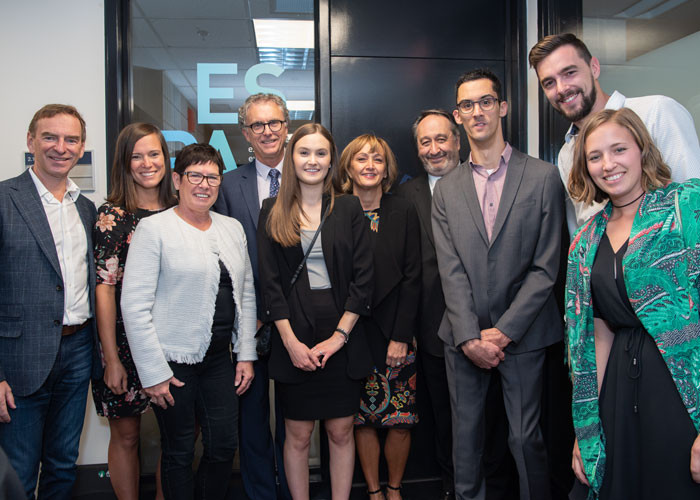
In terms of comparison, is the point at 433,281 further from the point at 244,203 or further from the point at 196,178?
the point at 196,178

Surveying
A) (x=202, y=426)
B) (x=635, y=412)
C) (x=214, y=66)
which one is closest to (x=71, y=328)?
(x=202, y=426)

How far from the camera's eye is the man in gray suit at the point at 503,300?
6.75ft

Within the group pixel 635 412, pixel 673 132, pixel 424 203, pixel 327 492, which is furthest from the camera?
pixel 327 492

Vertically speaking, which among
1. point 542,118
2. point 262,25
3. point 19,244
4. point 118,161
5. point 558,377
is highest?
point 262,25

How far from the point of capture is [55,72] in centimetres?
283

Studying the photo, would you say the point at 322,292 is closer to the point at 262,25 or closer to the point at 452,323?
the point at 452,323

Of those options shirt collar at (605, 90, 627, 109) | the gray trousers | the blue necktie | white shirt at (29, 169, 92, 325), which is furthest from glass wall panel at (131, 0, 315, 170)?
the gray trousers

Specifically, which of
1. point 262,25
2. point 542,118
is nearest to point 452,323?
point 542,118

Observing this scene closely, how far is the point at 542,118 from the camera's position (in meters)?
2.79

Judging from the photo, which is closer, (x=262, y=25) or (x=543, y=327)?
(x=543, y=327)

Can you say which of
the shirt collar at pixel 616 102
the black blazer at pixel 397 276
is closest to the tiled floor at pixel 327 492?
the black blazer at pixel 397 276

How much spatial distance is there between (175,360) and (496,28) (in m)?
2.74

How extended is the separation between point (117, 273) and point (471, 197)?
64.8 inches

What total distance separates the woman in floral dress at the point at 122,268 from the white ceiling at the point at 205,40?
31.8 inches
